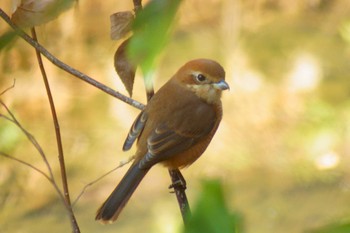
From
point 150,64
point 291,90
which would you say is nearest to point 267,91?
point 291,90

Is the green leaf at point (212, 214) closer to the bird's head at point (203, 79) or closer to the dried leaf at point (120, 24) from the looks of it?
the dried leaf at point (120, 24)

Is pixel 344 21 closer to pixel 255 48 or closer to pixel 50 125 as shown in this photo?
pixel 255 48

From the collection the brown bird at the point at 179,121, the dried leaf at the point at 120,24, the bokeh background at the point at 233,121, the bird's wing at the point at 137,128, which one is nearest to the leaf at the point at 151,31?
the dried leaf at the point at 120,24

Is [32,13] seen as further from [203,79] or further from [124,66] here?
[203,79]

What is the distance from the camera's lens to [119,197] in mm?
2463

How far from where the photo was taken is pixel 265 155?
281 inches

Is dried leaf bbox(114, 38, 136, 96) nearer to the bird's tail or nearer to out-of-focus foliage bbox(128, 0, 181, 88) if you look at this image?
the bird's tail

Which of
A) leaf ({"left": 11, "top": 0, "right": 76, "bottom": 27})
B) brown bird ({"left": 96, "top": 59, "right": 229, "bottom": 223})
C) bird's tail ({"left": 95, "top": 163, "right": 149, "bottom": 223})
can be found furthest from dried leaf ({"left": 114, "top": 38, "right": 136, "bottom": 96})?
brown bird ({"left": 96, "top": 59, "right": 229, "bottom": 223})

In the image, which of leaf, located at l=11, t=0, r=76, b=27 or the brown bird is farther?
the brown bird

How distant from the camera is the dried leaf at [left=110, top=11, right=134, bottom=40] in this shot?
157cm

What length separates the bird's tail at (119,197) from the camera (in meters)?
2.27

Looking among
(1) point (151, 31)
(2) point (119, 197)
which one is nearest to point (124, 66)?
(2) point (119, 197)

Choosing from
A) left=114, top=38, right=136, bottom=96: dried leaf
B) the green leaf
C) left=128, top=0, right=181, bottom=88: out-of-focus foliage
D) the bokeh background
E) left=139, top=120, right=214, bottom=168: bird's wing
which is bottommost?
the green leaf

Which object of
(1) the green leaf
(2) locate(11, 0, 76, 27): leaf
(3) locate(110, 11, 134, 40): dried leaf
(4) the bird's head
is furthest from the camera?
(4) the bird's head
